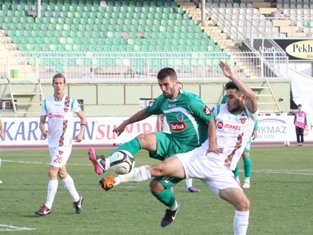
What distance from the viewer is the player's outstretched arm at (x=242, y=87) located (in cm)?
1012

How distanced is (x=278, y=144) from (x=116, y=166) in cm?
2993

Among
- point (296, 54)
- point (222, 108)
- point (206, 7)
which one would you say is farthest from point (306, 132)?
point (222, 108)

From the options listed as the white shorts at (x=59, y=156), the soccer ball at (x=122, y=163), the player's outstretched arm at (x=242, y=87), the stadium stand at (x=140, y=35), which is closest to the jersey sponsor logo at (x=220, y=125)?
the player's outstretched arm at (x=242, y=87)

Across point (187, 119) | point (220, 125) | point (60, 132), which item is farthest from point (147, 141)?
point (60, 132)

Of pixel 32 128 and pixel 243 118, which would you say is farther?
pixel 32 128

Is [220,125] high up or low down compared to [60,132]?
up

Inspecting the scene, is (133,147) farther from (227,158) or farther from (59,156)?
(59,156)

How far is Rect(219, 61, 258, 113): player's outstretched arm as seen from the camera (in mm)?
10125

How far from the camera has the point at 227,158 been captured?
10555 mm

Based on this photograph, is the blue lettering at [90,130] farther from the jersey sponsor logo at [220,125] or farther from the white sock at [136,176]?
the white sock at [136,176]

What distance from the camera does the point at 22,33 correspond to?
4397 cm

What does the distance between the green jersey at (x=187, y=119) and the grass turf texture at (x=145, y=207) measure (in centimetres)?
143

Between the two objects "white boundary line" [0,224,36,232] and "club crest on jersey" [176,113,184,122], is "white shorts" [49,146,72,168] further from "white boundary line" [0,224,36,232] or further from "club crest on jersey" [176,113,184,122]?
"club crest on jersey" [176,113,184,122]

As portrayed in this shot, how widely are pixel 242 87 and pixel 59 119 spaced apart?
17.2ft
